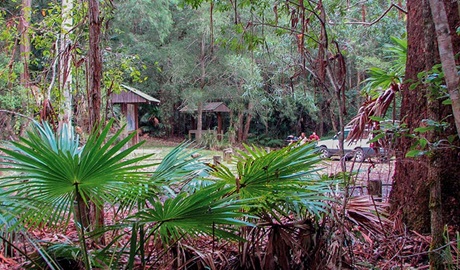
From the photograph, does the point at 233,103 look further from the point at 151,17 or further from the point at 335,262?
the point at 335,262

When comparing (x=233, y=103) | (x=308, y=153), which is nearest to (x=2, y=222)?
(x=308, y=153)

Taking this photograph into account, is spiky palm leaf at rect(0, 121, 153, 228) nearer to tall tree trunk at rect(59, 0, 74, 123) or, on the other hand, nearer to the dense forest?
the dense forest

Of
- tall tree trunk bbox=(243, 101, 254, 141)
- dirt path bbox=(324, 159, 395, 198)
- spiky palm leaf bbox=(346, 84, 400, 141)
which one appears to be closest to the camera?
dirt path bbox=(324, 159, 395, 198)

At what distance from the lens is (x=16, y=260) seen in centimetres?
248

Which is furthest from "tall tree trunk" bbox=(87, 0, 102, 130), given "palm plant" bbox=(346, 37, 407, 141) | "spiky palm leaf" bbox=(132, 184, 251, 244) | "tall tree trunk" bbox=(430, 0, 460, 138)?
"palm plant" bbox=(346, 37, 407, 141)

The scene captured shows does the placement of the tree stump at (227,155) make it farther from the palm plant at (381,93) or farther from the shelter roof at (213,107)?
the shelter roof at (213,107)

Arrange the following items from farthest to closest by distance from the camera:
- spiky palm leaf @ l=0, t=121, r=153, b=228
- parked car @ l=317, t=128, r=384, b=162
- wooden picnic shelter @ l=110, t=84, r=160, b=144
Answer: wooden picnic shelter @ l=110, t=84, r=160, b=144, parked car @ l=317, t=128, r=384, b=162, spiky palm leaf @ l=0, t=121, r=153, b=228

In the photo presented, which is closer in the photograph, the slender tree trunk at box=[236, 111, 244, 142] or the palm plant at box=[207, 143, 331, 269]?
the palm plant at box=[207, 143, 331, 269]

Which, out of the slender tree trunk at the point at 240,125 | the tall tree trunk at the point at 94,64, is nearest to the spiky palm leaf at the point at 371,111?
the tall tree trunk at the point at 94,64

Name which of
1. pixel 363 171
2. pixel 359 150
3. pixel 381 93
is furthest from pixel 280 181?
pixel 381 93

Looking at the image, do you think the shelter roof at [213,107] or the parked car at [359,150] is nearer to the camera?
the parked car at [359,150]

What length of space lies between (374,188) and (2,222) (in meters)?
3.09

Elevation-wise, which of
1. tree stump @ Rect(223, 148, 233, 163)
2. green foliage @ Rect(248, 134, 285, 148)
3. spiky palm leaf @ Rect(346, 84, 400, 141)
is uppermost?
spiky palm leaf @ Rect(346, 84, 400, 141)

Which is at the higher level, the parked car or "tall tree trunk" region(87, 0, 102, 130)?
"tall tree trunk" region(87, 0, 102, 130)
